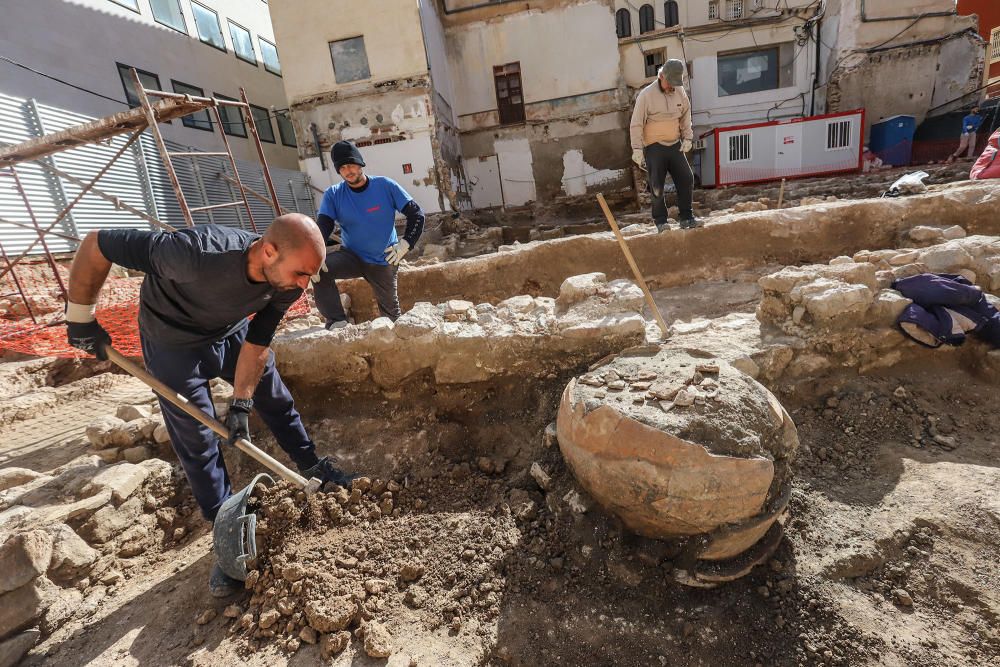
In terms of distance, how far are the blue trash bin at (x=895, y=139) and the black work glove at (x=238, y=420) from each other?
15814 millimetres

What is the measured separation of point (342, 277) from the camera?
12.5 ft

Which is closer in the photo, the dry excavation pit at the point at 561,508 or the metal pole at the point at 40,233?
the dry excavation pit at the point at 561,508

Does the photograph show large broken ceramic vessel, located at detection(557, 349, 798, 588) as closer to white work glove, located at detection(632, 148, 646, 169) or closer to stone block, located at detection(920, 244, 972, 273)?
stone block, located at detection(920, 244, 972, 273)

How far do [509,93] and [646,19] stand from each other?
4.64 metres

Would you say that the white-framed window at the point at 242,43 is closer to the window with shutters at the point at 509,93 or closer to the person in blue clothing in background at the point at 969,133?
the window with shutters at the point at 509,93

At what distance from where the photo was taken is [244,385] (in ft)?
7.34

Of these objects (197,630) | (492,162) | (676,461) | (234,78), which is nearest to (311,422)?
(197,630)

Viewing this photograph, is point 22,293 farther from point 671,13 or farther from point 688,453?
point 671,13

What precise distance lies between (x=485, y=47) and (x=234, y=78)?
799cm

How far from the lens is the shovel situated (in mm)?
1997

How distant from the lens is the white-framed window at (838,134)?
11.2m

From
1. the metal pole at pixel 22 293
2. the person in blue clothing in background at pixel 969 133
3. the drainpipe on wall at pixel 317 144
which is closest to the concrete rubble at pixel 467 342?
the metal pole at pixel 22 293

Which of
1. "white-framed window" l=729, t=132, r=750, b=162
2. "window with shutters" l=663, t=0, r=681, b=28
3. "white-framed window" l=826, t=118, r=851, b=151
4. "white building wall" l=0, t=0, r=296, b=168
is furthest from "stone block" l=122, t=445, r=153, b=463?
"window with shutters" l=663, t=0, r=681, b=28

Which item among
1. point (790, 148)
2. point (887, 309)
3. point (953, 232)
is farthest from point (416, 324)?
point (790, 148)
